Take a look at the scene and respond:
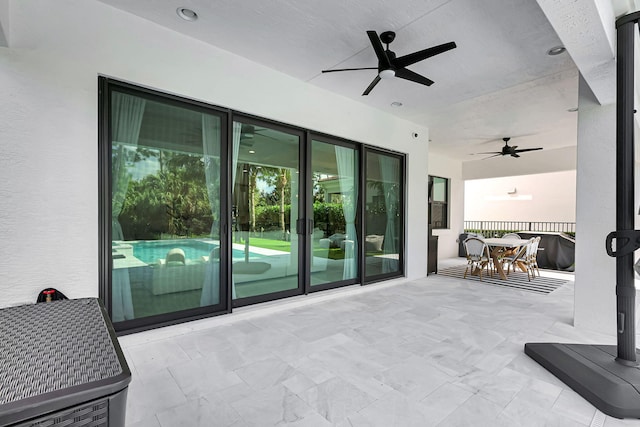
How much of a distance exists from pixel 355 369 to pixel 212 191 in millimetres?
2330

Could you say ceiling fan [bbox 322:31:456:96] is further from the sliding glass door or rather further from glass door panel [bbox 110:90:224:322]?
glass door panel [bbox 110:90:224:322]

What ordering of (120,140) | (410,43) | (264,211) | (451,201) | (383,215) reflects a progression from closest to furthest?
(120,140)
(410,43)
(264,211)
(383,215)
(451,201)

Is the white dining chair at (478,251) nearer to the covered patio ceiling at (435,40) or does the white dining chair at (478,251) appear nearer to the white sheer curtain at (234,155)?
the covered patio ceiling at (435,40)

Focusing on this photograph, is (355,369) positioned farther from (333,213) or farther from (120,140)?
(120,140)

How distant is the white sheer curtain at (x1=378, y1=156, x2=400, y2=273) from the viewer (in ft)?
18.6

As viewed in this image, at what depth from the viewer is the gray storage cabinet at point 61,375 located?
0.61 metres

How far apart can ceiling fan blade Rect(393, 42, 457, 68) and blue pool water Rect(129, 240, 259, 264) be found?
2.75m

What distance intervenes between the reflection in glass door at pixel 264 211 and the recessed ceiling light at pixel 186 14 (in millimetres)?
1118

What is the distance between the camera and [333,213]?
15.9ft

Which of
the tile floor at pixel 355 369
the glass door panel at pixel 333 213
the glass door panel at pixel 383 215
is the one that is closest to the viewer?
the tile floor at pixel 355 369

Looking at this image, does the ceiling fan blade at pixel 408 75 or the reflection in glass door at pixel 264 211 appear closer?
the ceiling fan blade at pixel 408 75

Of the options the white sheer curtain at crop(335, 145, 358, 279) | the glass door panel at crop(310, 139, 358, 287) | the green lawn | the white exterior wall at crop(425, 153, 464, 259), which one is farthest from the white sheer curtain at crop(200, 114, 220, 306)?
the white exterior wall at crop(425, 153, 464, 259)

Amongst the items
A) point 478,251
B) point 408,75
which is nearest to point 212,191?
point 408,75

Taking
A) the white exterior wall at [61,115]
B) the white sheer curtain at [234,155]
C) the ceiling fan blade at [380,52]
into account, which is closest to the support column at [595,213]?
the ceiling fan blade at [380,52]
